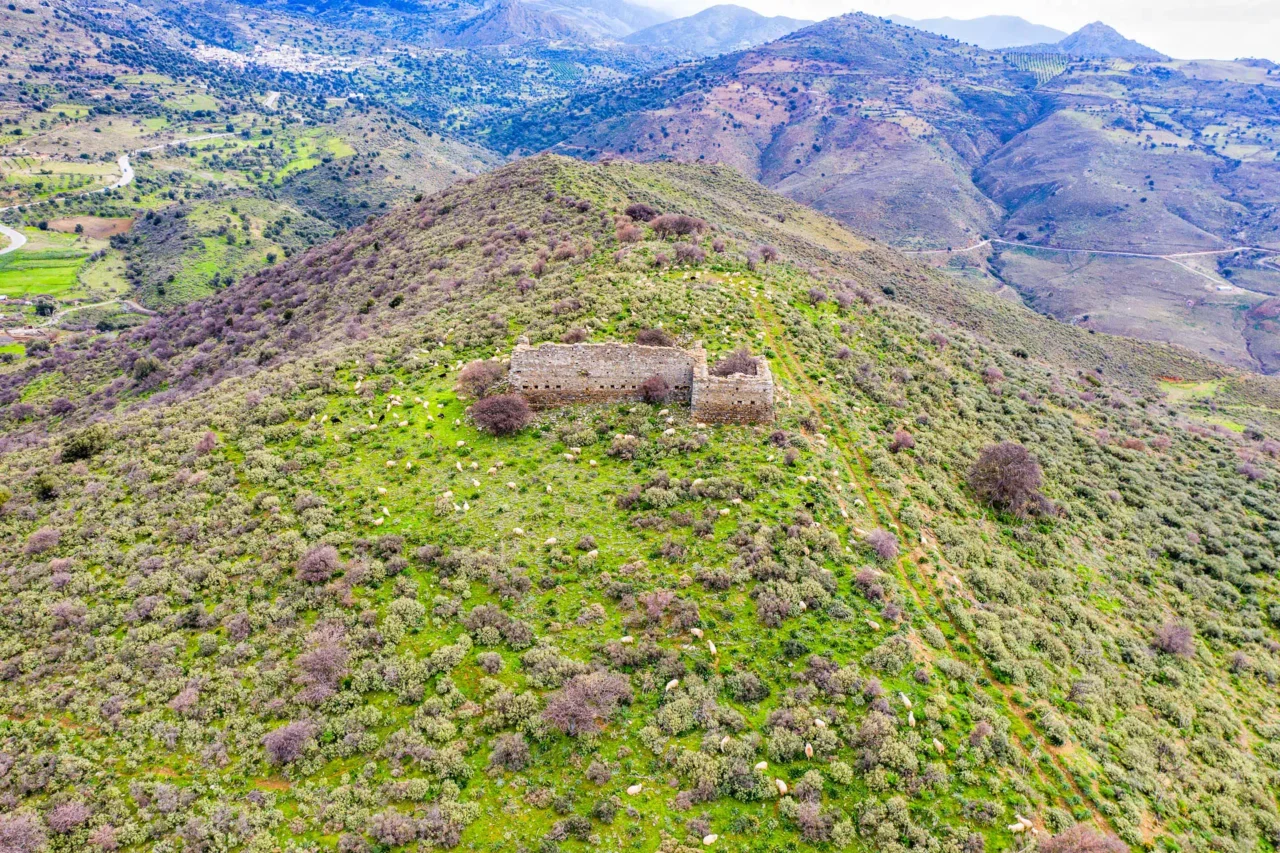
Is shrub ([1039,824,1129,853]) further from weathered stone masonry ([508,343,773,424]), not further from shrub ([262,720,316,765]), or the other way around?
shrub ([262,720,316,765])

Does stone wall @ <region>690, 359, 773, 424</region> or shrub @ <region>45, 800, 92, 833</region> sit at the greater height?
stone wall @ <region>690, 359, 773, 424</region>

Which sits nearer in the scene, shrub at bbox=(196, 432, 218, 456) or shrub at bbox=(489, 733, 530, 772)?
shrub at bbox=(489, 733, 530, 772)

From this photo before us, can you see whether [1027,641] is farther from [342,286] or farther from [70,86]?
[70,86]

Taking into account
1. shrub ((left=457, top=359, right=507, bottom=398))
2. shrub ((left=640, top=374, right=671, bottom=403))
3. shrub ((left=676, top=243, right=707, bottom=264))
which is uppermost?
shrub ((left=676, top=243, right=707, bottom=264))

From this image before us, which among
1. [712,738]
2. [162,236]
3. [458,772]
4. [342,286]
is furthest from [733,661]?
[162,236]

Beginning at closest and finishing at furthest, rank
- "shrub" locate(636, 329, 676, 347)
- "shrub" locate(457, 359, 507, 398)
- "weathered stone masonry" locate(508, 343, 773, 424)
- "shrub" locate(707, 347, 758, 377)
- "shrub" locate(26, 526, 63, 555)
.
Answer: "shrub" locate(26, 526, 63, 555)
"weathered stone masonry" locate(508, 343, 773, 424)
"shrub" locate(707, 347, 758, 377)
"shrub" locate(457, 359, 507, 398)
"shrub" locate(636, 329, 676, 347)

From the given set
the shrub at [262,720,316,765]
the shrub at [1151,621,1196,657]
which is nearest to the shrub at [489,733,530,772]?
the shrub at [262,720,316,765]
